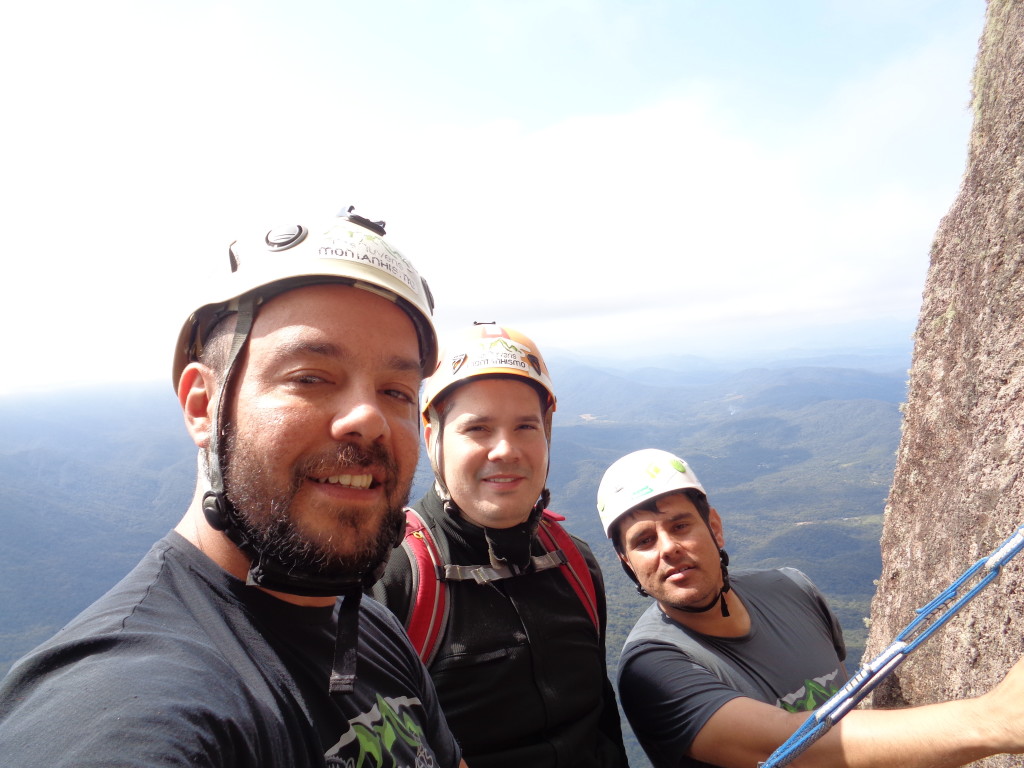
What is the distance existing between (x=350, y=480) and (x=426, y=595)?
1.73 m

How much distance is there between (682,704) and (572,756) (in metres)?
0.82

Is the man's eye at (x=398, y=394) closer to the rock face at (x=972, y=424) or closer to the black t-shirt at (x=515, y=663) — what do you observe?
the black t-shirt at (x=515, y=663)

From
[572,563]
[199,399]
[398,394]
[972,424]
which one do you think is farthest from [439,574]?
[972,424]

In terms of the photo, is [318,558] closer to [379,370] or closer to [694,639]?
[379,370]

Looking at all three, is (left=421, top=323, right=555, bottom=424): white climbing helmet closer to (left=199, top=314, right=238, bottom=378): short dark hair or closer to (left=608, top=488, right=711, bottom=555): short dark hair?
(left=608, top=488, right=711, bottom=555): short dark hair

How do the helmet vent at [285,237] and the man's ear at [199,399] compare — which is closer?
the man's ear at [199,399]

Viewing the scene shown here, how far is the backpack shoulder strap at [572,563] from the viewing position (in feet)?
13.5

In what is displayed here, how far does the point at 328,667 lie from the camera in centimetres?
219

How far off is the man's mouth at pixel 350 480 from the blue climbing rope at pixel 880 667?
7.97 ft

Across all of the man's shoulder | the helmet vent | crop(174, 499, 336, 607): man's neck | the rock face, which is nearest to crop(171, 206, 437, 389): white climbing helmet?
the helmet vent

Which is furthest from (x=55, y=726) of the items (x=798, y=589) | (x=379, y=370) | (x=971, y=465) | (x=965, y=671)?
(x=798, y=589)

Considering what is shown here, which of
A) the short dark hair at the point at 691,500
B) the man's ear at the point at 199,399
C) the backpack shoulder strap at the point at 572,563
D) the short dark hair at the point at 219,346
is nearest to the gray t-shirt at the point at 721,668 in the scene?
the backpack shoulder strap at the point at 572,563

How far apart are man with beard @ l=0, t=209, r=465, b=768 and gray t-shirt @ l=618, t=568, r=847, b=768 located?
1701 millimetres

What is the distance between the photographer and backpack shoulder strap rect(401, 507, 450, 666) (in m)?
3.49
